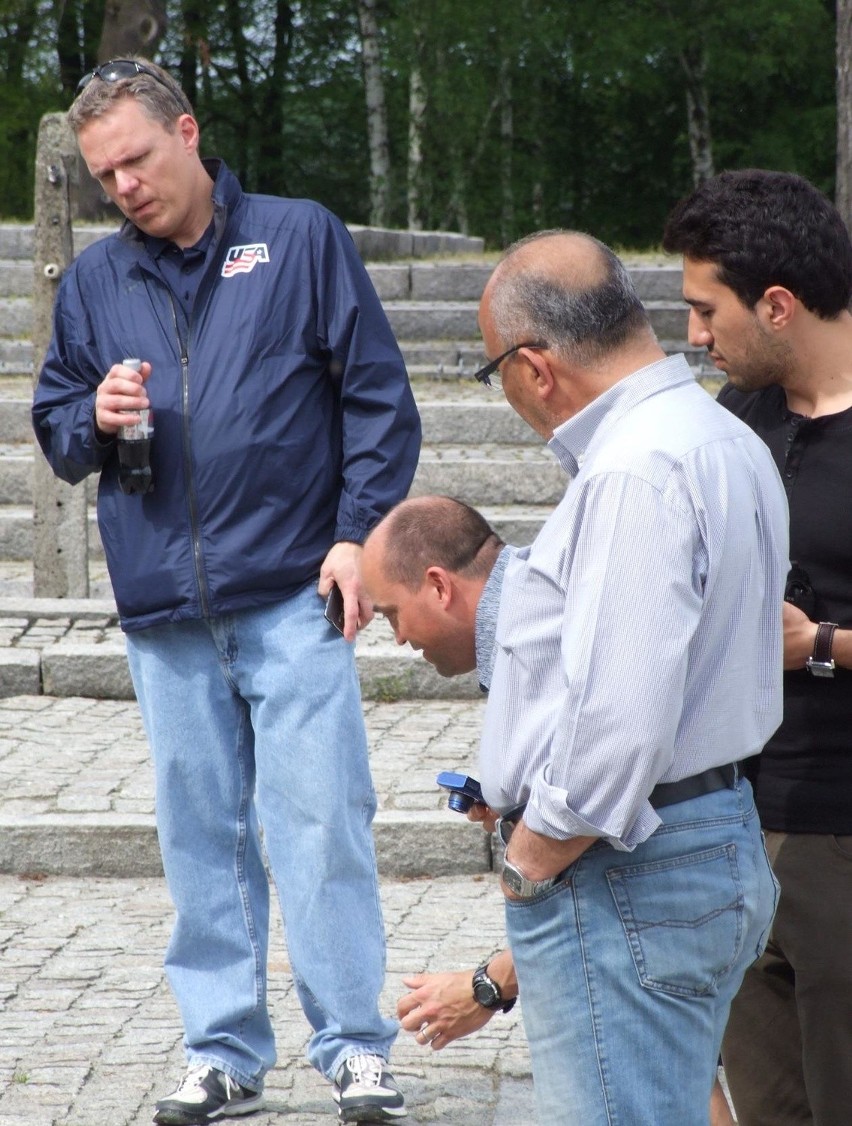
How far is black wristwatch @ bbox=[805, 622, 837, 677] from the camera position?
2.81 m

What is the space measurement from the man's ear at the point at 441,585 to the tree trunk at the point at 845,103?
6776mm

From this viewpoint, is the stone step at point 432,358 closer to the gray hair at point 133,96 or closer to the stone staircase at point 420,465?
the stone staircase at point 420,465

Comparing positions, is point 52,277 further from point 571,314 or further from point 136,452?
point 571,314

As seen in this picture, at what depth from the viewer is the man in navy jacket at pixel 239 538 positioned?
360 cm

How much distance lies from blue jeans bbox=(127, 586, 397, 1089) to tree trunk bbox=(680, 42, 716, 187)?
25866mm

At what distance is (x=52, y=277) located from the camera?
25.4ft

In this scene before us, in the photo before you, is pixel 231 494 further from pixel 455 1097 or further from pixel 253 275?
pixel 455 1097

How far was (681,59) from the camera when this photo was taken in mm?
28766

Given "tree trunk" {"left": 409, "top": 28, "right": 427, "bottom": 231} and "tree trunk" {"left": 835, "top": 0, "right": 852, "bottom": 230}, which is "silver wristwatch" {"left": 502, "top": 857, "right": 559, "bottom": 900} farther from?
"tree trunk" {"left": 409, "top": 28, "right": 427, "bottom": 231}

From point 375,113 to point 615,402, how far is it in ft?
82.0

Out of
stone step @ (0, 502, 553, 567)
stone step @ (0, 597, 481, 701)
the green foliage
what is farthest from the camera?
the green foliage

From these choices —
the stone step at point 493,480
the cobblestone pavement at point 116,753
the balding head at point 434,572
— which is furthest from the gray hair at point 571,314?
the stone step at point 493,480

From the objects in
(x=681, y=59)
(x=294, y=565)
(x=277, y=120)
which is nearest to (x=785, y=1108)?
(x=294, y=565)

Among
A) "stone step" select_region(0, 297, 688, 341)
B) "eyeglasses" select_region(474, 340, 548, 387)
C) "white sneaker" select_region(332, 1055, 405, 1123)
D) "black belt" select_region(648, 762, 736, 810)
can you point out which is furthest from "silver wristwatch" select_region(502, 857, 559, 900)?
"stone step" select_region(0, 297, 688, 341)
